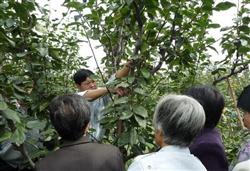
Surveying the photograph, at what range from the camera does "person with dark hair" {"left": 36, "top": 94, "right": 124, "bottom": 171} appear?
1.95 meters

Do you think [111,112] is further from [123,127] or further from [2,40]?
[2,40]

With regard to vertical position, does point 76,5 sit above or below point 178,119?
above

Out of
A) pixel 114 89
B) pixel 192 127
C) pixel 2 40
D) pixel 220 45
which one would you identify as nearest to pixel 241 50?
pixel 220 45

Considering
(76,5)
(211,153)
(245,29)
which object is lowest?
(211,153)

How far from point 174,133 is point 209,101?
439mm

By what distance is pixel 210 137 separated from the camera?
2088 millimetres

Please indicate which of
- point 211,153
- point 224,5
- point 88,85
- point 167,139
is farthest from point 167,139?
point 88,85

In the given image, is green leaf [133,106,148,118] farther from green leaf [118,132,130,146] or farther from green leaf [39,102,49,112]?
green leaf [39,102,49,112]

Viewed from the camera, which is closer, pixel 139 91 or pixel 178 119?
pixel 178 119

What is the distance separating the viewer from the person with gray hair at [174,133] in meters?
1.69

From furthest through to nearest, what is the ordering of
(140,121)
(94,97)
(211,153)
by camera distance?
(94,97) < (140,121) < (211,153)

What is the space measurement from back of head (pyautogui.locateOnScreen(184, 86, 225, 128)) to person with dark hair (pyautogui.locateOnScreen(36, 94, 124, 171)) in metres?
0.51

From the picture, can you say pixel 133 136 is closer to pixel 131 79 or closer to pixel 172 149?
pixel 131 79

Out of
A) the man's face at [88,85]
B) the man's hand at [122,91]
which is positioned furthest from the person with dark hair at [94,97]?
the man's hand at [122,91]
